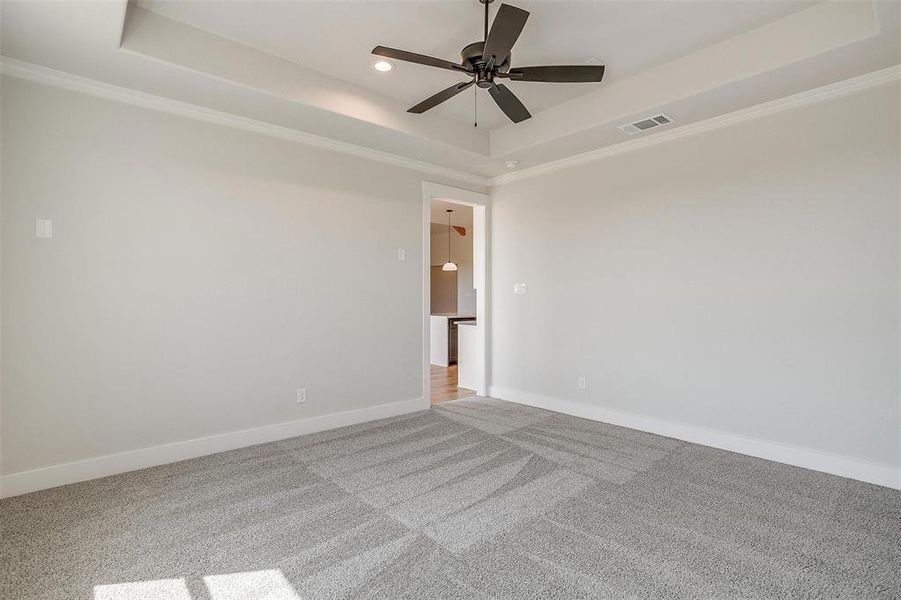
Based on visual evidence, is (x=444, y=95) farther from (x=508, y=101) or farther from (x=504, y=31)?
(x=504, y=31)

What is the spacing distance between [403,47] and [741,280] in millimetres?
3188

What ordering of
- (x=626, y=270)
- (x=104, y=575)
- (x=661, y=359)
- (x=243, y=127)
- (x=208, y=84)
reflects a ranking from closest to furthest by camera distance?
1. (x=104, y=575)
2. (x=208, y=84)
3. (x=243, y=127)
4. (x=661, y=359)
5. (x=626, y=270)

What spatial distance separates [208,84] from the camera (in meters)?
3.08

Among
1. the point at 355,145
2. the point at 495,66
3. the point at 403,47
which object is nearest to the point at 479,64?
the point at 495,66

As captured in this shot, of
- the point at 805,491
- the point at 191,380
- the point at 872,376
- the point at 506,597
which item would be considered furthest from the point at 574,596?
the point at 191,380

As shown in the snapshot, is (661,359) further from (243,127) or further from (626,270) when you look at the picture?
(243,127)

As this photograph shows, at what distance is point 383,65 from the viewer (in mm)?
3346

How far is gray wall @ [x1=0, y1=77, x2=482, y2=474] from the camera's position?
2.84 meters

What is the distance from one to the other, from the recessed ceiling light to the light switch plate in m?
2.46

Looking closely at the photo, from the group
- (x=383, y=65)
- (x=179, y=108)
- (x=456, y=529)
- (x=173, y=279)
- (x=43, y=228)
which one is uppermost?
(x=383, y=65)

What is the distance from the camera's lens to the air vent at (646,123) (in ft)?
12.0

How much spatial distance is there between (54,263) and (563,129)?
160 inches

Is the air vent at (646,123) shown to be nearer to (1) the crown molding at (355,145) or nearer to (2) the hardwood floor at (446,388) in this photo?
(1) the crown molding at (355,145)

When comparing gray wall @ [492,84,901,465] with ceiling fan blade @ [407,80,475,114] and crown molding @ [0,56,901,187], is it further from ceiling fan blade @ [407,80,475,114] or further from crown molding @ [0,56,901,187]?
ceiling fan blade @ [407,80,475,114]
